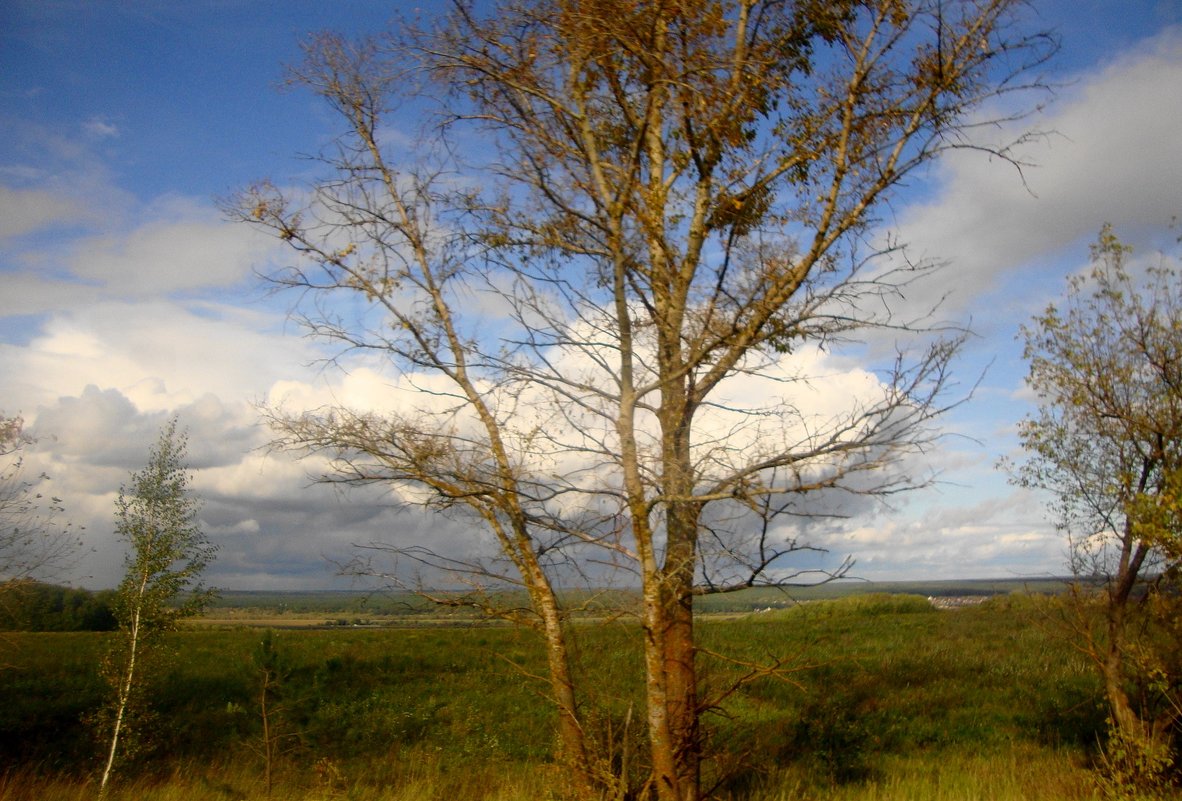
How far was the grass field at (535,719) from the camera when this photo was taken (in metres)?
10.5

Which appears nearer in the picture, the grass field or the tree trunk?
the tree trunk

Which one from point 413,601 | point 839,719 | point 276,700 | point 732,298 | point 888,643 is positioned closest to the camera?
point 732,298

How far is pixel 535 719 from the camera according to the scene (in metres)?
21.4

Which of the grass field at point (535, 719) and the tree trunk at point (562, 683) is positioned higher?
the tree trunk at point (562, 683)

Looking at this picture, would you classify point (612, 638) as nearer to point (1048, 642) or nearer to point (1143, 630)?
point (1143, 630)

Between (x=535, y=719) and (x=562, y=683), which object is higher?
(x=562, y=683)

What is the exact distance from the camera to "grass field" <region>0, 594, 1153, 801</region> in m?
10.5

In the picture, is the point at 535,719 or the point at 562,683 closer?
the point at 562,683

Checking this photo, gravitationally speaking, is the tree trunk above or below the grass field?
above

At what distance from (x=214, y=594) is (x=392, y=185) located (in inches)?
394

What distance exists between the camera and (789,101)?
26.8 feet

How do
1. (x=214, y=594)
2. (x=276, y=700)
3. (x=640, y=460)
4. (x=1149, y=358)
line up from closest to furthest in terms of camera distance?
(x=640, y=460) < (x=1149, y=358) < (x=214, y=594) < (x=276, y=700)

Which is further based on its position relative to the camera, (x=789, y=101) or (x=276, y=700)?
(x=276, y=700)

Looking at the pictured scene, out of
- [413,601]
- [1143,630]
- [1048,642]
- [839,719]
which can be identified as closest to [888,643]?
[1048,642]
